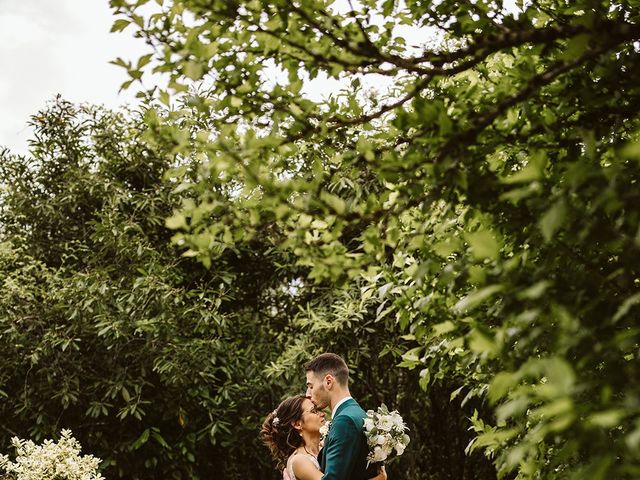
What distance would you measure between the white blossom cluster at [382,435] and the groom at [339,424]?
5 cm

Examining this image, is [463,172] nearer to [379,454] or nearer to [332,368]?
[379,454]

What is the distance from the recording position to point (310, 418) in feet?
17.0

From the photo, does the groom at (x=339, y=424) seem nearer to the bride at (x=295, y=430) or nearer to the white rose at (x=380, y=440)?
the white rose at (x=380, y=440)

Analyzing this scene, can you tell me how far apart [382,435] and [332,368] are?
23.1 inches

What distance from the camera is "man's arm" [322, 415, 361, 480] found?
414cm

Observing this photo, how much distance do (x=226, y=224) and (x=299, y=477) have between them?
333cm

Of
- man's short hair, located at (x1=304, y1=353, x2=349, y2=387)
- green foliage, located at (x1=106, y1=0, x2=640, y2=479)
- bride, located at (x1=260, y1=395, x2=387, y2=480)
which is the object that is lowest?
green foliage, located at (x1=106, y1=0, x2=640, y2=479)

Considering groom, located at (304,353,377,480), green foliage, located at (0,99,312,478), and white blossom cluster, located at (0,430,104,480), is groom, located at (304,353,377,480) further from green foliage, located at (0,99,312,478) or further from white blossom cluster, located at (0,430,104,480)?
green foliage, located at (0,99,312,478)

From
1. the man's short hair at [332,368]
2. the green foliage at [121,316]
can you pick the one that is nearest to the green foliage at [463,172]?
the man's short hair at [332,368]

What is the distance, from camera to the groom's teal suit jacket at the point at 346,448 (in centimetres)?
416

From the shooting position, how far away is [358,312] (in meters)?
6.86

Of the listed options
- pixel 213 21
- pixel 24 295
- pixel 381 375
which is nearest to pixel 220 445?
pixel 381 375

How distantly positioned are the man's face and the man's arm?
0.32 m

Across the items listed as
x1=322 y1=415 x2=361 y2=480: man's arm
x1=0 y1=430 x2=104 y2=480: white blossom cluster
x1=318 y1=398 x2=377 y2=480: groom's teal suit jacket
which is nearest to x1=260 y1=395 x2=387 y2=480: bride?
x1=318 y1=398 x2=377 y2=480: groom's teal suit jacket
